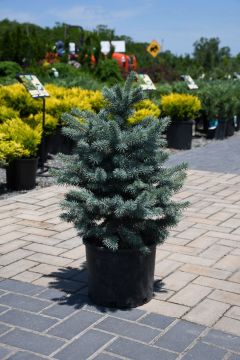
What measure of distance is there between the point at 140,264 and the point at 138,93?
1.17 metres

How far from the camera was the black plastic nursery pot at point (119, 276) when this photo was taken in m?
3.90

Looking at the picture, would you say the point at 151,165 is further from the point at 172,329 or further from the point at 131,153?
the point at 172,329

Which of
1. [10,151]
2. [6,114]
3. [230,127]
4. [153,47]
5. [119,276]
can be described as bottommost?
[119,276]

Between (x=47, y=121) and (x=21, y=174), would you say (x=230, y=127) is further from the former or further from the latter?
(x=21, y=174)

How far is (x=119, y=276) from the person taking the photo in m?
3.92

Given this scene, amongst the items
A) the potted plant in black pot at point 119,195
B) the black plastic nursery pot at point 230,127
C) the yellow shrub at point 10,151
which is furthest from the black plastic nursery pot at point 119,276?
the black plastic nursery pot at point 230,127

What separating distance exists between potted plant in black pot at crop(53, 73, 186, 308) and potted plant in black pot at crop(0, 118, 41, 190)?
134 inches

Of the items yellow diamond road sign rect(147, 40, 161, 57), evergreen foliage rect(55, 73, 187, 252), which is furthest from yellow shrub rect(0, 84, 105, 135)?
yellow diamond road sign rect(147, 40, 161, 57)

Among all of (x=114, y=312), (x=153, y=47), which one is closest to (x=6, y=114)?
(x=114, y=312)

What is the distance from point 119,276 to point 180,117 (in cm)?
781

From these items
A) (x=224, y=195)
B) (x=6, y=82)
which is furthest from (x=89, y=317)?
(x=6, y=82)

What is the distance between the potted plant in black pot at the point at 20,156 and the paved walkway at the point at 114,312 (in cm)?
103

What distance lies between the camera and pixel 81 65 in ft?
63.5

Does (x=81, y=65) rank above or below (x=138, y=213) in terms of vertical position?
above
